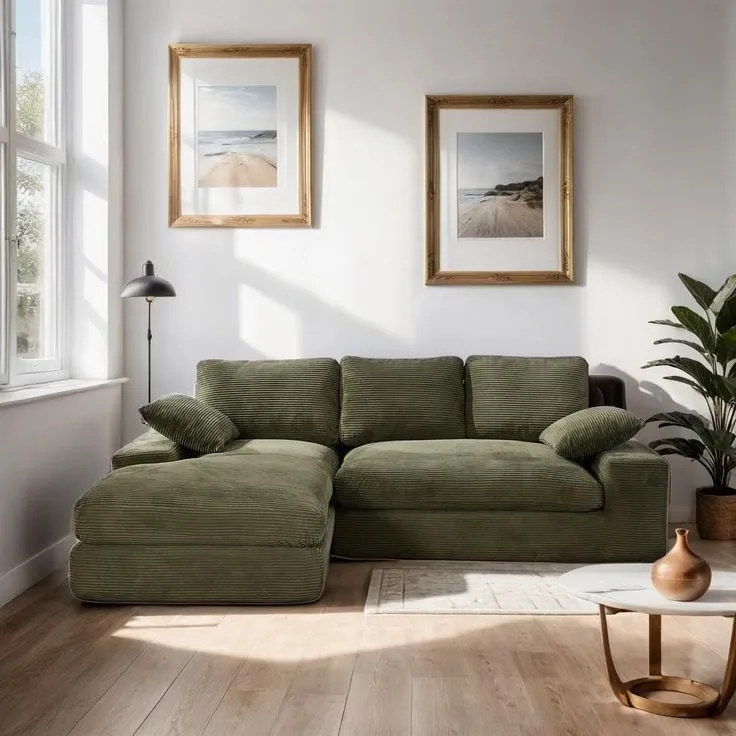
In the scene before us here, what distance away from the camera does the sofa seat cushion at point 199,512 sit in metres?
3.47

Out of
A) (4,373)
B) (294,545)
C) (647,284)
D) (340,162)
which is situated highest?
(340,162)

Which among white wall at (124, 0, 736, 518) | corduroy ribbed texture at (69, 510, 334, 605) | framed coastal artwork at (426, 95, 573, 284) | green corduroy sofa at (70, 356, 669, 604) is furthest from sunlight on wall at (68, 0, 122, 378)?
framed coastal artwork at (426, 95, 573, 284)

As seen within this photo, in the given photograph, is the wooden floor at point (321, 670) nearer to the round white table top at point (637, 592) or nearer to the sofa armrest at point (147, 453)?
the round white table top at point (637, 592)

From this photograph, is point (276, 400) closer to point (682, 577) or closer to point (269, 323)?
point (269, 323)

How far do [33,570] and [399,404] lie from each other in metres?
1.89

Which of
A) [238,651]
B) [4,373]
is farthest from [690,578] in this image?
[4,373]

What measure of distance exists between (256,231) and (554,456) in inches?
82.2

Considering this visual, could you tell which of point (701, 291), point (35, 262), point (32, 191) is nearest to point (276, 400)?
point (35, 262)

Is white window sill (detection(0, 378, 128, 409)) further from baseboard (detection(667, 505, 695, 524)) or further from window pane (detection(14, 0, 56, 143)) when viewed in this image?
baseboard (detection(667, 505, 695, 524))

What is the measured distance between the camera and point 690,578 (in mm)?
2369

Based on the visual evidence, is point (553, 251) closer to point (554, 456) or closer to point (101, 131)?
point (554, 456)

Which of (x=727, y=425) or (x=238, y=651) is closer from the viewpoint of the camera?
(x=238, y=651)

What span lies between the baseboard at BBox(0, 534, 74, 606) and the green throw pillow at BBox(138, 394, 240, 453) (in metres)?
0.71

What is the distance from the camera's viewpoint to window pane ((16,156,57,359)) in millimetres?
4332
